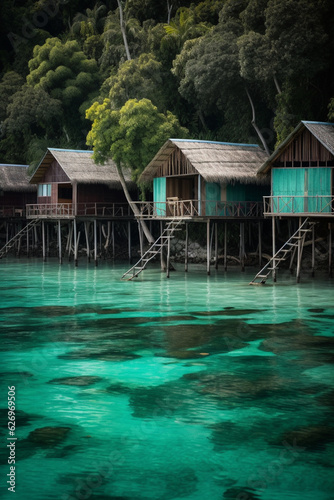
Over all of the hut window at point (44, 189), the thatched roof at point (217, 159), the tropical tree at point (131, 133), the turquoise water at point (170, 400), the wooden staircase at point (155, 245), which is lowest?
the turquoise water at point (170, 400)

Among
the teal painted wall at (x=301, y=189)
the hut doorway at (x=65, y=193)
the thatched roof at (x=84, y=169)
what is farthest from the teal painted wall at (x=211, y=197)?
the hut doorway at (x=65, y=193)

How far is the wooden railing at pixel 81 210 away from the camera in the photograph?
35.9 metres

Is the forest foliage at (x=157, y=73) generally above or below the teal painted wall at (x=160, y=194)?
above

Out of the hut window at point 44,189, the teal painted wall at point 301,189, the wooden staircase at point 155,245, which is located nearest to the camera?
the teal painted wall at point 301,189

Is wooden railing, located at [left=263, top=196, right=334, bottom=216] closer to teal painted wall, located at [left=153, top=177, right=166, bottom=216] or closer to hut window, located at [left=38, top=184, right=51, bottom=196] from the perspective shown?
teal painted wall, located at [left=153, top=177, right=166, bottom=216]

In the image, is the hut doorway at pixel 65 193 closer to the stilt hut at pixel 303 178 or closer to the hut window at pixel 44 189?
the hut window at pixel 44 189

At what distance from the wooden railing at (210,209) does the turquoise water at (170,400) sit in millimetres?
10029

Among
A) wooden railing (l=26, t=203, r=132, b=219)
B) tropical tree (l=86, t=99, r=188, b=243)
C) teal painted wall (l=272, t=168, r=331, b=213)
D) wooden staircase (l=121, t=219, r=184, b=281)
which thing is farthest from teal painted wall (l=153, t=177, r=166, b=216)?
teal painted wall (l=272, t=168, r=331, b=213)

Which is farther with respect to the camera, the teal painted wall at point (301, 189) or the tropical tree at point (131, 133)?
the tropical tree at point (131, 133)

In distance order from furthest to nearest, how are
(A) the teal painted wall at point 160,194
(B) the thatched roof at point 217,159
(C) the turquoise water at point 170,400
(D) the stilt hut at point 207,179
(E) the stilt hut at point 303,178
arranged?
1. (A) the teal painted wall at point 160,194
2. (D) the stilt hut at point 207,179
3. (B) the thatched roof at point 217,159
4. (E) the stilt hut at point 303,178
5. (C) the turquoise water at point 170,400

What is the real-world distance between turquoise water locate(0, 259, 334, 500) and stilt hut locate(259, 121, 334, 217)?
6.80m

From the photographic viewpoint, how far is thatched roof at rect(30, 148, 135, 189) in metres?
35.6

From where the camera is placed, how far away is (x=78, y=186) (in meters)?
36.5

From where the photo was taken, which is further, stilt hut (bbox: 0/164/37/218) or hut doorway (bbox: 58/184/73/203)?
stilt hut (bbox: 0/164/37/218)
